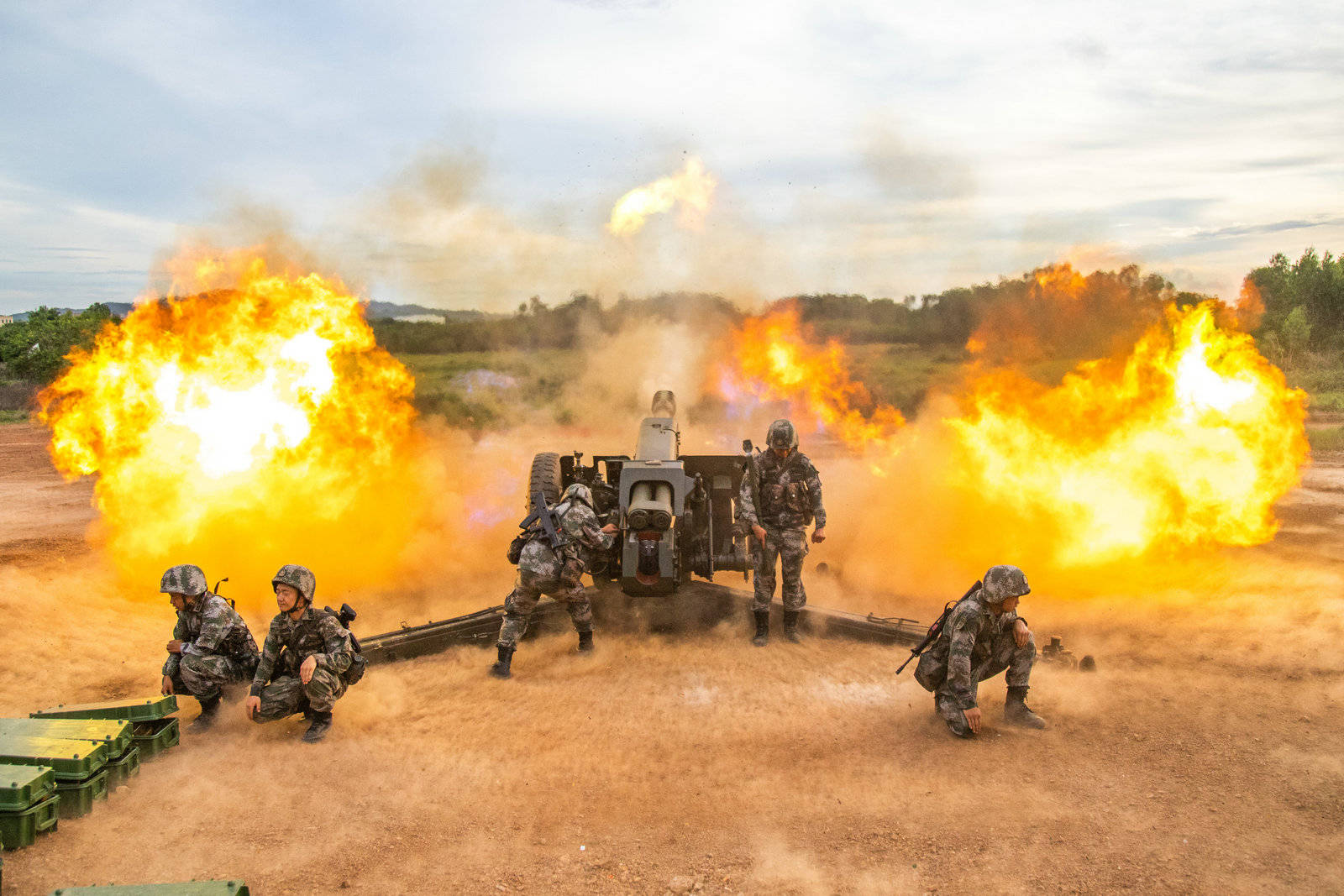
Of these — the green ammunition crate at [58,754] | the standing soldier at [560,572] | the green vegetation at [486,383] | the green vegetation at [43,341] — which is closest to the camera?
the green ammunition crate at [58,754]

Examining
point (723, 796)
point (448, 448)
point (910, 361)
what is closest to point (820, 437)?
point (910, 361)

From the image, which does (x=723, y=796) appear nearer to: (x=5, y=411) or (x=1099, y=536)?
(x=1099, y=536)

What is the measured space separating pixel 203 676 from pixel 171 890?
2762mm

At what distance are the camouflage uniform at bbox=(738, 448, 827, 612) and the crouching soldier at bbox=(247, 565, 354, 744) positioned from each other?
3.93 m

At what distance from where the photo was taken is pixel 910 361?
2453cm

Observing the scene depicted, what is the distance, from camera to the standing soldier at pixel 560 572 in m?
8.02

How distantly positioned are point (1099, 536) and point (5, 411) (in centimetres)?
3762

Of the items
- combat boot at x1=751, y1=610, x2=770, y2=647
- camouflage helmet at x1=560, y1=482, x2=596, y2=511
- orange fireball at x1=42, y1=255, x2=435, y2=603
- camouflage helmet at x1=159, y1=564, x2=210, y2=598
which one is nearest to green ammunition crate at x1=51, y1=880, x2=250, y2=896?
camouflage helmet at x1=159, y1=564, x2=210, y2=598

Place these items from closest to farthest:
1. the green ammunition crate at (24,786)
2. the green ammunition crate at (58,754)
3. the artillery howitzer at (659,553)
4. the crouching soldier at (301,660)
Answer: the green ammunition crate at (24,786), the green ammunition crate at (58,754), the crouching soldier at (301,660), the artillery howitzer at (659,553)

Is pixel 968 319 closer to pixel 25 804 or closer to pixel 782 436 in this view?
pixel 782 436

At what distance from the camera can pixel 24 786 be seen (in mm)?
4867

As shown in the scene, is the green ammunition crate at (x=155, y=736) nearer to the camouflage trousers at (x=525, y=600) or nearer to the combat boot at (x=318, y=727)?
the combat boot at (x=318, y=727)

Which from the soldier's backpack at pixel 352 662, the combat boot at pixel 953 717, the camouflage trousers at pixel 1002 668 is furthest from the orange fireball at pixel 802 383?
the soldier's backpack at pixel 352 662

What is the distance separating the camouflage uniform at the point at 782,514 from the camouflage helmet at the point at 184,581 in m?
4.72
